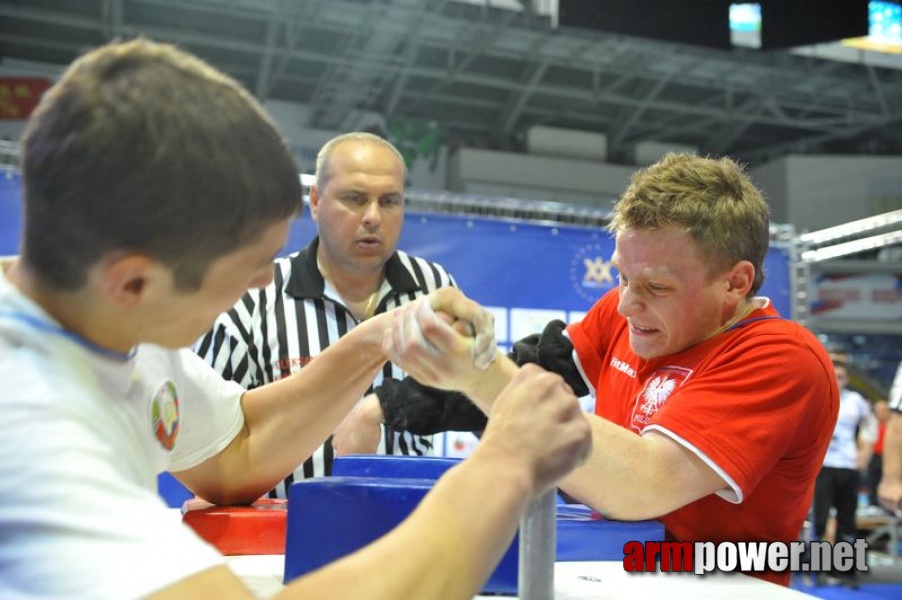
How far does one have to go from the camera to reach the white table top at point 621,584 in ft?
3.04

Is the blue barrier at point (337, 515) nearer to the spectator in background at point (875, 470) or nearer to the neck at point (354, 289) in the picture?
the neck at point (354, 289)

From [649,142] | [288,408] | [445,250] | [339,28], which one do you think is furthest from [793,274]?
[649,142]

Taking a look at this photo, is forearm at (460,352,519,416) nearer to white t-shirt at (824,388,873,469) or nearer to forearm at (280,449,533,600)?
forearm at (280,449,533,600)

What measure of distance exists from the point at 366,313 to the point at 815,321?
38.8ft

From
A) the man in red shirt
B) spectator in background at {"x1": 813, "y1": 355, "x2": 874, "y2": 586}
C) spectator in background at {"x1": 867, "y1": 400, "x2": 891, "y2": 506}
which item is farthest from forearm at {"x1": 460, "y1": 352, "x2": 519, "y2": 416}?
spectator in background at {"x1": 867, "y1": 400, "x2": 891, "y2": 506}

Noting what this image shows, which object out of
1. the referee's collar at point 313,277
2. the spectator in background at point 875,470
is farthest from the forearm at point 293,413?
the spectator in background at point 875,470

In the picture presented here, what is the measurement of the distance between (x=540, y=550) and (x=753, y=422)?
69cm

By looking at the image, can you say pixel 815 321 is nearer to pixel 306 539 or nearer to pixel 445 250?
pixel 445 250

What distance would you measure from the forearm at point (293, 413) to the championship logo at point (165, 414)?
0.34m

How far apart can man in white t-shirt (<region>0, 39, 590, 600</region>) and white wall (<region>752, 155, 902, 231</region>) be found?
42.7 ft

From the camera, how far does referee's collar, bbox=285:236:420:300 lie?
239cm

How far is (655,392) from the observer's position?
1.53 metres

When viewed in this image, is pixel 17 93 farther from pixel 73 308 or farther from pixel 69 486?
pixel 69 486

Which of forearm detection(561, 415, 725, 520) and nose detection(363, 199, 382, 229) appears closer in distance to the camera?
forearm detection(561, 415, 725, 520)
